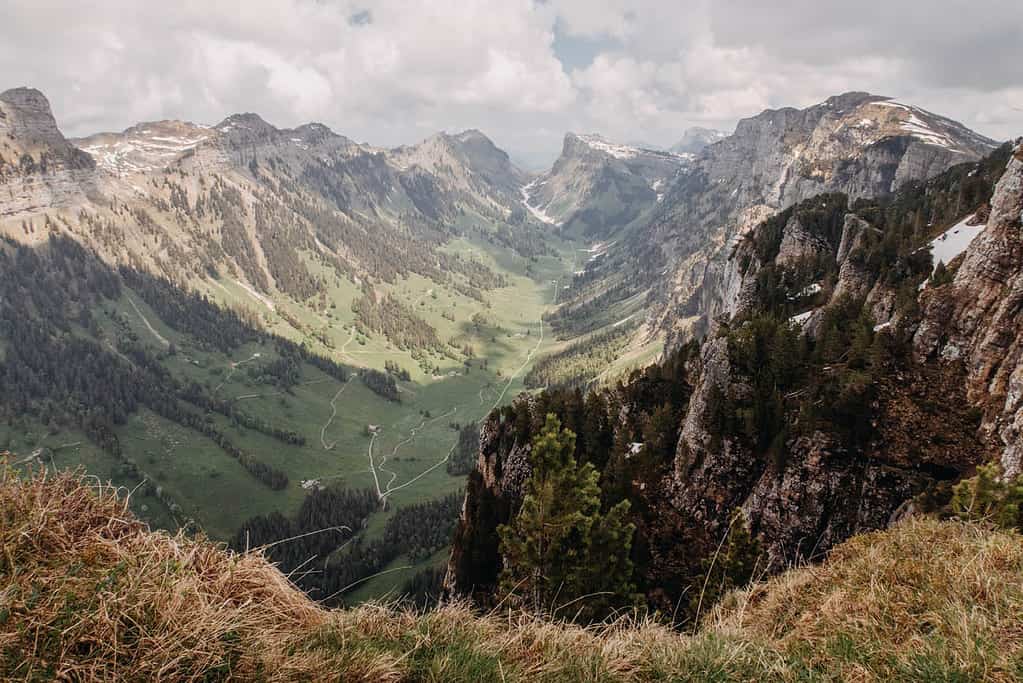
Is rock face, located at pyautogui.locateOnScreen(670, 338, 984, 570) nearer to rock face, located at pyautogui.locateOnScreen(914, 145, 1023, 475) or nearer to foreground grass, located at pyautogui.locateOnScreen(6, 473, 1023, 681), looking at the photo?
rock face, located at pyautogui.locateOnScreen(914, 145, 1023, 475)

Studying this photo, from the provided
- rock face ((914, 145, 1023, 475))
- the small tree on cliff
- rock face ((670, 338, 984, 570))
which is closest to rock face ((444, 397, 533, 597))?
rock face ((670, 338, 984, 570))

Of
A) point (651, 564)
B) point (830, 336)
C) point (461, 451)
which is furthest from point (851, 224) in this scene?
point (461, 451)

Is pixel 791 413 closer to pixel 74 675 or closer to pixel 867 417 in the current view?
pixel 867 417

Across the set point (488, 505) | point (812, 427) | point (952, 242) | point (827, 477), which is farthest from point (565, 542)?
point (952, 242)

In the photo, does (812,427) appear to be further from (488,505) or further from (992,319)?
(488,505)

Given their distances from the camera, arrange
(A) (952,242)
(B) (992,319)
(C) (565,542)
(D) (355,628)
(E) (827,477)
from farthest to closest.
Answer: (A) (952,242) → (E) (827,477) → (B) (992,319) → (C) (565,542) → (D) (355,628)
